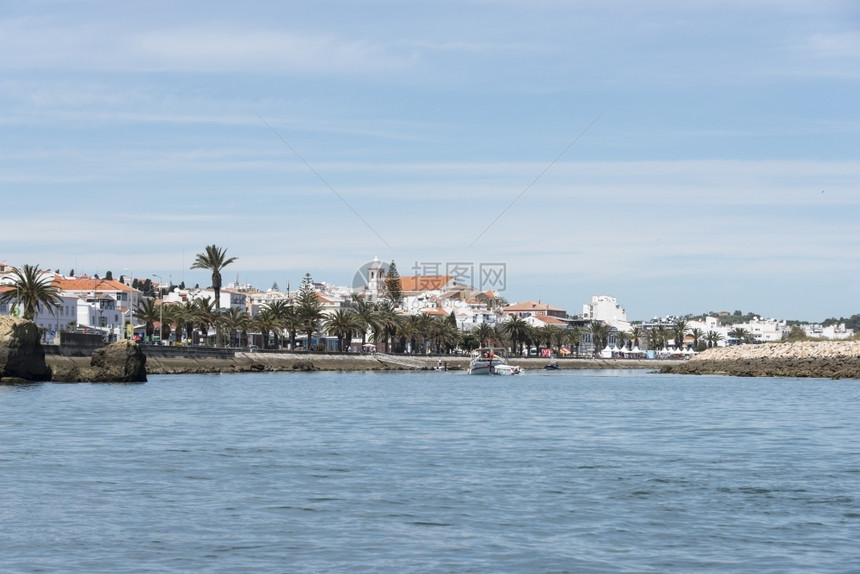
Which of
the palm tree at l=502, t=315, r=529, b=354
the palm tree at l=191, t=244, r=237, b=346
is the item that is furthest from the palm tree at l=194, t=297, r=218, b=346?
the palm tree at l=502, t=315, r=529, b=354

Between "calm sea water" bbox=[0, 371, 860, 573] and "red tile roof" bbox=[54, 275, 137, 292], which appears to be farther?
"red tile roof" bbox=[54, 275, 137, 292]

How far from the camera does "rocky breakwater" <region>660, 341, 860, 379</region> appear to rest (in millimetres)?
117250

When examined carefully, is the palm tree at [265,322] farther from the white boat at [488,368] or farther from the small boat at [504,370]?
the small boat at [504,370]

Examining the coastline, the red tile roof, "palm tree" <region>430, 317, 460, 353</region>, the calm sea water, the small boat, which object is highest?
the red tile roof

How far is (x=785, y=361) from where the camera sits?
131 m

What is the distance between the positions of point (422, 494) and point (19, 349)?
170 feet

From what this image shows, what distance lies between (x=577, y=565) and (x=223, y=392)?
176 ft

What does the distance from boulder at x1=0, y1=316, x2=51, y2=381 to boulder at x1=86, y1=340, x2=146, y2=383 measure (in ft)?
19.2

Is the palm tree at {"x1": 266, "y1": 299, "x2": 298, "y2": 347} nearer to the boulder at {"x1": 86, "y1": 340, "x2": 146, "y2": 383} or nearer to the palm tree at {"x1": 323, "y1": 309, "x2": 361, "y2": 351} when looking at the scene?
the palm tree at {"x1": 323, "y1": 309, "x2": 361, "y2": 351}

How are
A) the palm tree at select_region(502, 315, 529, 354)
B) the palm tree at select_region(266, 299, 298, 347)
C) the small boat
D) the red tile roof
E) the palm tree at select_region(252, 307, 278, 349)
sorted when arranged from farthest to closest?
the palm tree at select_region(502, 315, 529, 354)
the red tile roof
the palm tree at select_region(266, 299, 298, 347)
the small boat
the palm tree at select_region(252, 307, 278, 349)

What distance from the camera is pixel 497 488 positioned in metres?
24.7

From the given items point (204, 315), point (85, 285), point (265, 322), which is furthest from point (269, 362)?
point (85, 285)

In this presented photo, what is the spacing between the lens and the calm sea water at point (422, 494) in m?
17.6

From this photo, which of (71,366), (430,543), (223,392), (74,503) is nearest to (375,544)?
(430,543)
